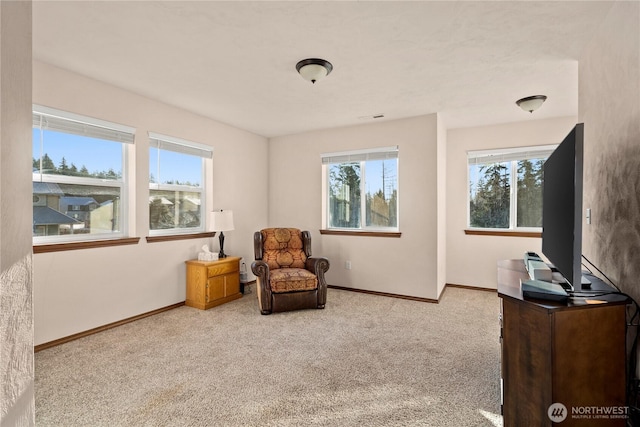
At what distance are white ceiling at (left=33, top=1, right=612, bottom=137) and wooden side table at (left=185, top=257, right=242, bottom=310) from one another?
201cm

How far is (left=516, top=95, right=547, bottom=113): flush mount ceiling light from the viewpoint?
344 cm

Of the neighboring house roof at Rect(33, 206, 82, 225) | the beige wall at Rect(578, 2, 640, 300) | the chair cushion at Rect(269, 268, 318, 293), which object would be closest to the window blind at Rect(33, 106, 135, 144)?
the neighboring house roof at Rect(33, 206, 82, 225)

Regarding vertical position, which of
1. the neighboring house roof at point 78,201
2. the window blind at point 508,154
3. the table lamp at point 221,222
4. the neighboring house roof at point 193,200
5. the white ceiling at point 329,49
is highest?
the white ceiling at point 329,49

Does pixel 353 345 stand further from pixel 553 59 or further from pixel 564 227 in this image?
pixel 553 59

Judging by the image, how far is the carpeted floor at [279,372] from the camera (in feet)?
6.12

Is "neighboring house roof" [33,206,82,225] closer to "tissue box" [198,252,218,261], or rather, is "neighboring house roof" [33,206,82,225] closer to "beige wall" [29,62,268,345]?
"beige wall" [29,62,268,345]

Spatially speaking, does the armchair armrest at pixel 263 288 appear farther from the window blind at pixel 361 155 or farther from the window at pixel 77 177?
the window blind at pixel 361 155

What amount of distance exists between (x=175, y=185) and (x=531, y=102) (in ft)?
14.4

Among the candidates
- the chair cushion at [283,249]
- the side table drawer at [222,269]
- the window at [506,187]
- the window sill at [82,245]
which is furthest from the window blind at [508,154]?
the window sill at [82,245]

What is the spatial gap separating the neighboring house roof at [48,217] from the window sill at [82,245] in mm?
236

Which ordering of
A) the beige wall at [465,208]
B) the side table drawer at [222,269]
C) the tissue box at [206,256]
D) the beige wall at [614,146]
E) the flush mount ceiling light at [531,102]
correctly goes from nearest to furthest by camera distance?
the beige wall at [614,146]
the flush mount ceiling light at [531,102]
the side table drawer at [222,269]
the tissue box at [206,256]
the beige wall at [465,208]

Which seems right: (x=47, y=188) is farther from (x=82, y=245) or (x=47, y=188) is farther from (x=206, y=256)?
(x=206, y=256)

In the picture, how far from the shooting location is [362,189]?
4.85 metres

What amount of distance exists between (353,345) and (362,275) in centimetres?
192
